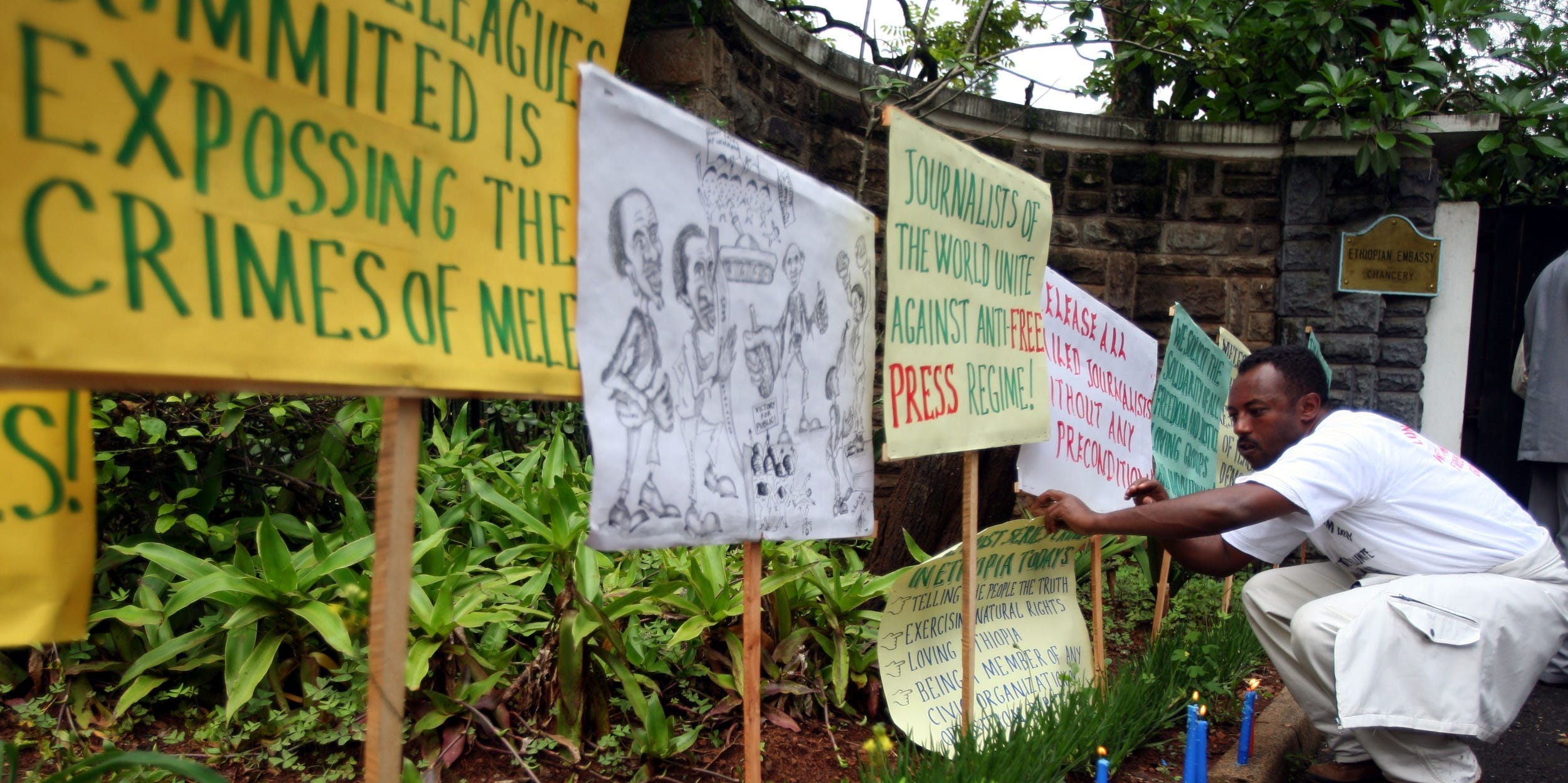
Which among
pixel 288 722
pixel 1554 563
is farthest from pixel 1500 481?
pixel 288 722

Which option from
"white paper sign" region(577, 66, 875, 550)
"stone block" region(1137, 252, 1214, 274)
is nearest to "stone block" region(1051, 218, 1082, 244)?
"stone block" region(1137, 252, 1214, 274)

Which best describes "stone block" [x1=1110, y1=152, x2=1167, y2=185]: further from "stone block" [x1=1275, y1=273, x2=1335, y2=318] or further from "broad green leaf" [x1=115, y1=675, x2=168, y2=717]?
"broad green leaf" [x1=115, y1=675, x2=168, y2=717]

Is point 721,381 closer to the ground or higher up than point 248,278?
closer to the ground

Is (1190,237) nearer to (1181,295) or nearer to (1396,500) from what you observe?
(1181,295)

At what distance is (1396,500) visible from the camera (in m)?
3.04

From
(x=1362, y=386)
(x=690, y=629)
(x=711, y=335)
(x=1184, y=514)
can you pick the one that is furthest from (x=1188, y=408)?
(x=1362, y=386)

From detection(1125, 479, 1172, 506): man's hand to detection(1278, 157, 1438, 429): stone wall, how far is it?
4013 millimetres

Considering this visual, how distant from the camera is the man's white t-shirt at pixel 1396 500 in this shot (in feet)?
9.52

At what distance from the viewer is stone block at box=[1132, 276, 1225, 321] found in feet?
23.0

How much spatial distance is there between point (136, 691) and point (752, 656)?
1.50m

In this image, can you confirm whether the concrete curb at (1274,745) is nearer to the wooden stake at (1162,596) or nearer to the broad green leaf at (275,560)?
the wooden stake at (1162,596)

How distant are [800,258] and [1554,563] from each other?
256cm

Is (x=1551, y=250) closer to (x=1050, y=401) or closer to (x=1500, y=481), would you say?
(x=1500, y=481)

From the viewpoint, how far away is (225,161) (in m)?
1.21
